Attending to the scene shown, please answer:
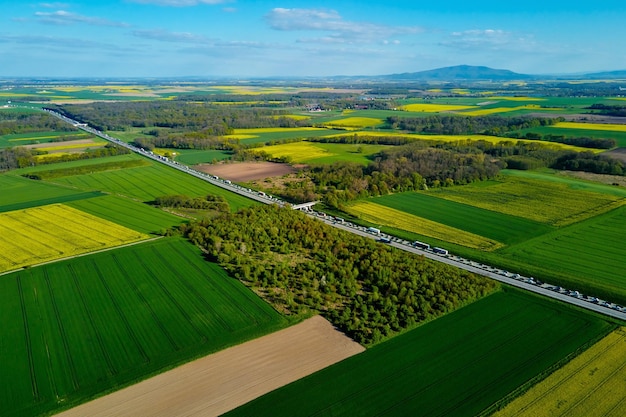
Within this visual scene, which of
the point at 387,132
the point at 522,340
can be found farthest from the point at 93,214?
the point at 387,132

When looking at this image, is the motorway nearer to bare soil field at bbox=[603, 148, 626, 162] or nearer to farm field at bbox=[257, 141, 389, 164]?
farm field at bbox=[257, 141, 389, 164]

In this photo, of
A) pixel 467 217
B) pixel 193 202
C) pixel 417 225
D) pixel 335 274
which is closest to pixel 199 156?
pixel 193 202

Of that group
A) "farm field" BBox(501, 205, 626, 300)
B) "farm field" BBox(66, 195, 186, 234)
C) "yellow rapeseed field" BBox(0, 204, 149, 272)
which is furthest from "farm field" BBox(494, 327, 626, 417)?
"farm field" BBox(66, 195, 186, 234)

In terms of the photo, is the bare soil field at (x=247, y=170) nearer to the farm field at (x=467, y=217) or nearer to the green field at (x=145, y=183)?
the green field at (x=145, y=183)

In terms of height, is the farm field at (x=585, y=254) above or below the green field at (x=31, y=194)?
below

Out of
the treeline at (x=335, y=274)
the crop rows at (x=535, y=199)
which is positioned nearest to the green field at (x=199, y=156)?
the treeline at (x=335, y=274)

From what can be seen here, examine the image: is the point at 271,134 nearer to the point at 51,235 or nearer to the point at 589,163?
the point at 589,163
